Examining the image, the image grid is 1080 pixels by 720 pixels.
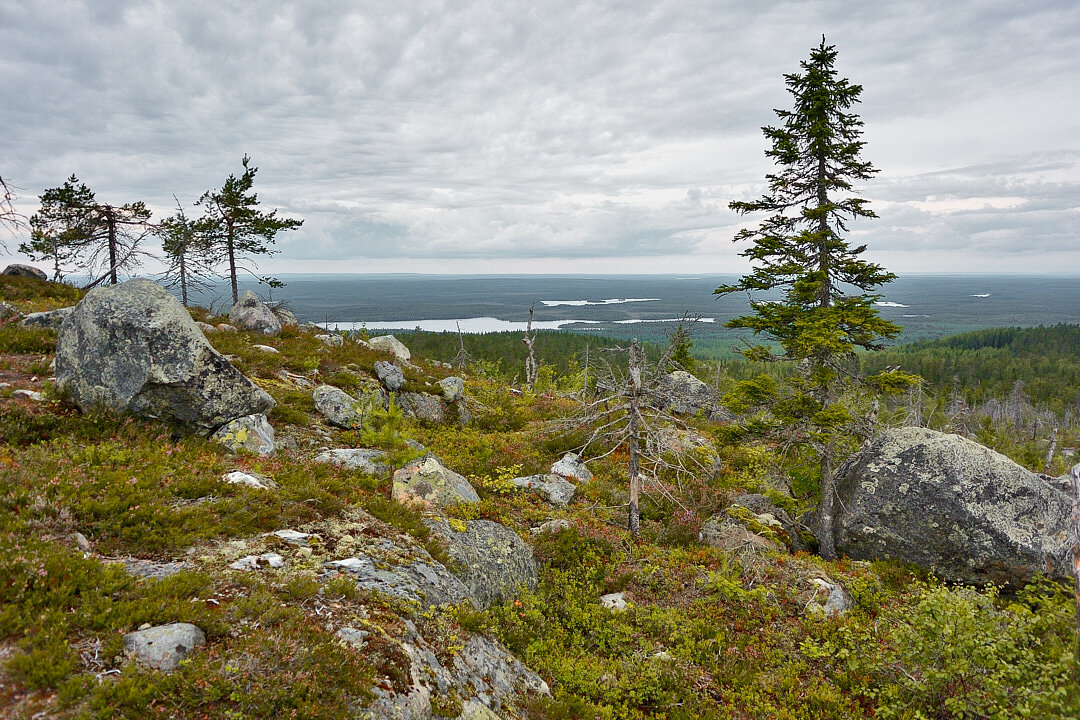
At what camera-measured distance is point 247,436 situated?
10.1m

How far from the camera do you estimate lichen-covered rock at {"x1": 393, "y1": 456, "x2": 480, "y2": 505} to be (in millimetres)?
10188

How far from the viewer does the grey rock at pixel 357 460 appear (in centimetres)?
1072

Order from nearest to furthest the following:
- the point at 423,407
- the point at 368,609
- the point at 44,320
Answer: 1. the point at 368,609
2. the point at 44,320
3. the point at 423,407

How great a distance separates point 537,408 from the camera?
77.4 feet

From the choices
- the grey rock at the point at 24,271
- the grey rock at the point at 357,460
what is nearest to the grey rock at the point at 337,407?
the grey rock at the point at 357,460

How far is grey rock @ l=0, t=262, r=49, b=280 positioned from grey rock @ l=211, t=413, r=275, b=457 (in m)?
24.4

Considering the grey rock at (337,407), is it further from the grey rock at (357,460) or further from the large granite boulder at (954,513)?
the large granite boulder at (954,513)

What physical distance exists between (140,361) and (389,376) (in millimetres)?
9747

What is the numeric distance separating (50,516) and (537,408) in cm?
1869

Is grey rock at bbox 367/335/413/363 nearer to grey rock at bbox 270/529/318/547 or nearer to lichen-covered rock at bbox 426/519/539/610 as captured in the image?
lichen-covered rock at bbox 426/519/539/610

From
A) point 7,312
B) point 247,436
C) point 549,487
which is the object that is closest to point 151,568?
point 247,436

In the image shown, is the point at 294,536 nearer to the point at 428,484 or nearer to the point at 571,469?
the point at 428,484

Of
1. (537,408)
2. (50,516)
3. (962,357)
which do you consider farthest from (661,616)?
(962,357)

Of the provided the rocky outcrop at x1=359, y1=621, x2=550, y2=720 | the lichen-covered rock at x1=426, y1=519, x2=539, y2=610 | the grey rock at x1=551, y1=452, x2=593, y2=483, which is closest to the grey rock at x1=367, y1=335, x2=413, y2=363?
the grey rock at x1=551, y1=452, x2=593, y2=483
